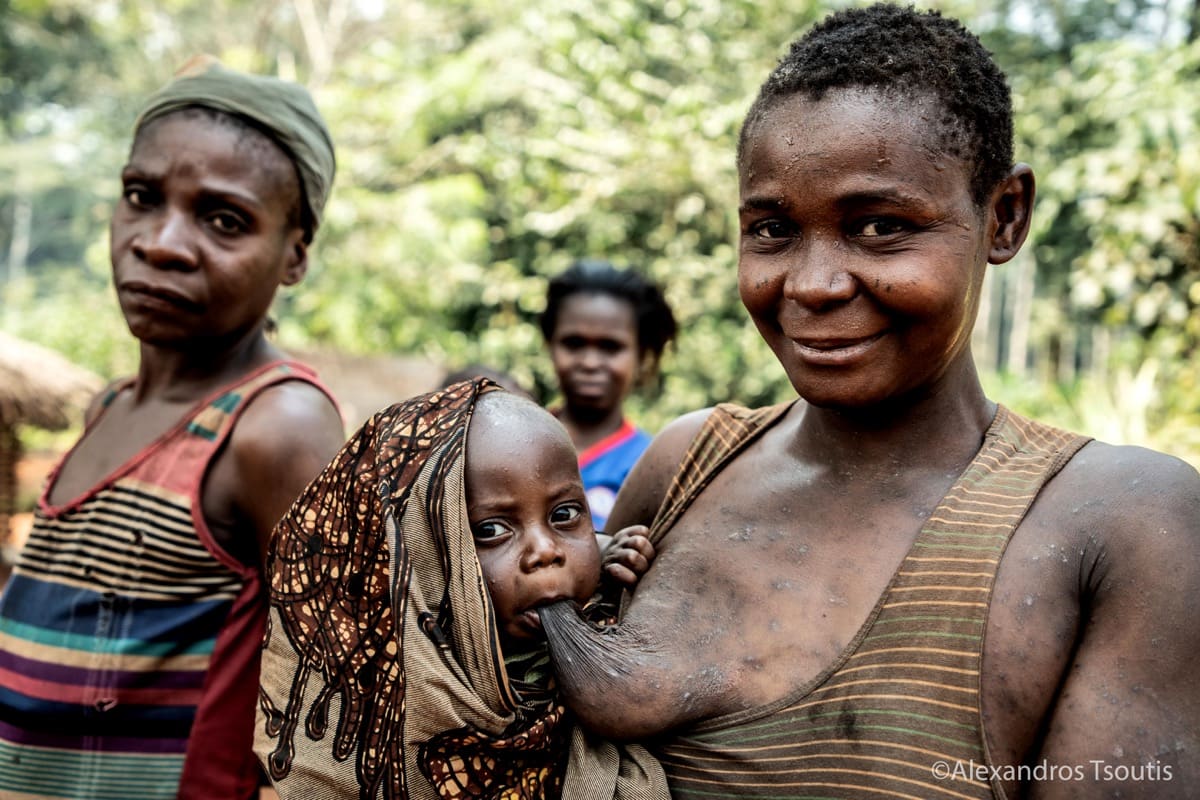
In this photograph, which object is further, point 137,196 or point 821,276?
point 137,196

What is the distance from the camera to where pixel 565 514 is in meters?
1.70

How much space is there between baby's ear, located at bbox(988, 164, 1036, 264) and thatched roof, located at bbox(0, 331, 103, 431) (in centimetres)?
990

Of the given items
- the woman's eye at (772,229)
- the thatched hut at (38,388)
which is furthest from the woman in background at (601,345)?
the thatched hut at (38,388)

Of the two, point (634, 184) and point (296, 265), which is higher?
point (634, 184)

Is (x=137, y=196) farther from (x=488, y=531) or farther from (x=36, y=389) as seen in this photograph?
(x=36, y=389)

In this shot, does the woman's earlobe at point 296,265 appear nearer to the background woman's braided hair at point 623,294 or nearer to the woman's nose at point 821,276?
the woman's nose at point 821,276

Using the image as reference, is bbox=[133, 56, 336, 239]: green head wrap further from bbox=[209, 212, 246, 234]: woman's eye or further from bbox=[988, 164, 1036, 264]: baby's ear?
bbox=[988, 164, 1036, 264]: baby's ear

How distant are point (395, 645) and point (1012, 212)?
1.11 m

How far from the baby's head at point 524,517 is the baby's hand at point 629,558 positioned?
1.8 inches

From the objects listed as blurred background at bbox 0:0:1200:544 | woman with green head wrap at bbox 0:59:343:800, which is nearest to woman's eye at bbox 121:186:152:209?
woman with green head wrap at bbox 0:59:343:800

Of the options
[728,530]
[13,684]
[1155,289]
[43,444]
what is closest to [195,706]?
[13,684]

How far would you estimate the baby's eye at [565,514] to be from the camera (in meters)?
1.69

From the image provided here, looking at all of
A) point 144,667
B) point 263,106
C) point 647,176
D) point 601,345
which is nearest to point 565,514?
point 144,667

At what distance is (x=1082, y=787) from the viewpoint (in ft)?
4.05
